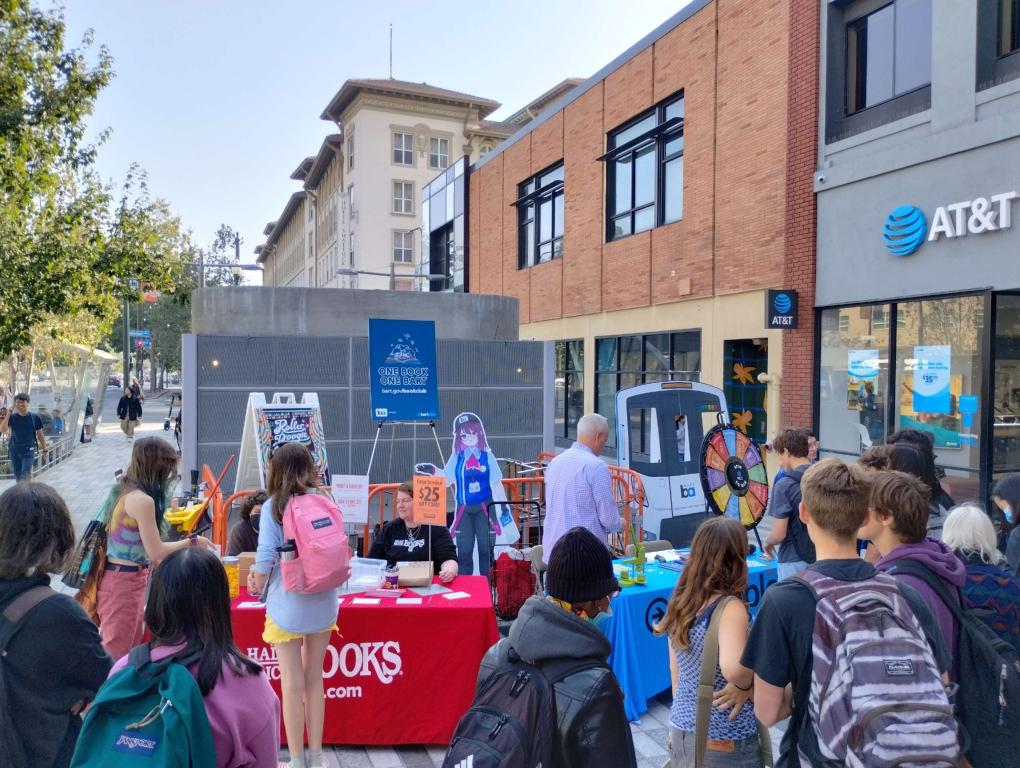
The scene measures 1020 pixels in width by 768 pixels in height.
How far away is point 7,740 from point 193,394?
9.18 metres

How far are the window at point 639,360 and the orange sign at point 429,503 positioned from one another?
10.7 m

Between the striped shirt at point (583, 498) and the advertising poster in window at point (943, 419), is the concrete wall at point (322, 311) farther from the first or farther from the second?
the striped shirt at point (583, 498)

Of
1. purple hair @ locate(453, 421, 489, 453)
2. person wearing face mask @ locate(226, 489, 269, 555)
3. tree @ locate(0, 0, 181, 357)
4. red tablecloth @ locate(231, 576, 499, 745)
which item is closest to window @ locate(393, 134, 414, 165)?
tree @ locate(0, 0, 181, 357)

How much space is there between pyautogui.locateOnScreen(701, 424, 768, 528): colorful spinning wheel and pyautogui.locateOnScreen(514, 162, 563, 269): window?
13.8m

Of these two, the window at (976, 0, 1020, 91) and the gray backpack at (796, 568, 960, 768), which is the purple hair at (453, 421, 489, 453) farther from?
the window at (976, 0, 1020, 91)

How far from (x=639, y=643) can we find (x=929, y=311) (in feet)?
25.4

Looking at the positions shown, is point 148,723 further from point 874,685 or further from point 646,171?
point 646,171

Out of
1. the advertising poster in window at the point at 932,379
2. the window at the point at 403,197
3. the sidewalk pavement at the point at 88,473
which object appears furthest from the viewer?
the window at the point at 403,197

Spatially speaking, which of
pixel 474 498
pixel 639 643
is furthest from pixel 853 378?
pixel 639 643

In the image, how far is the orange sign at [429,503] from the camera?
561 centimetres

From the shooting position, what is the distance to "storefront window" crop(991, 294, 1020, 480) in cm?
959

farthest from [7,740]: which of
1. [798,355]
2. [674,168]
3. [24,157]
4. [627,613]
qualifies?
[674,168]

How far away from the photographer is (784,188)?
1302 centimetres

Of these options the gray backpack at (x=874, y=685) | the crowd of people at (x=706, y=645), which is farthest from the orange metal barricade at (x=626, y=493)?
the gray backpack at (x=874, y=685)
